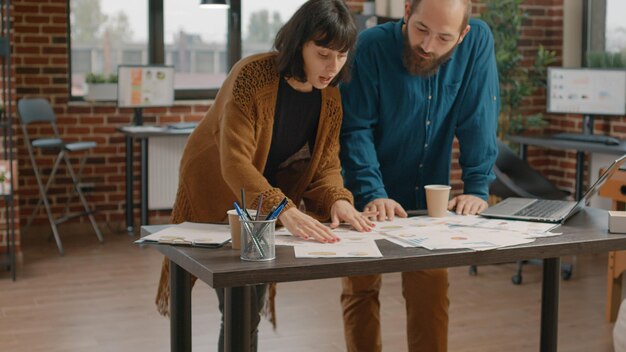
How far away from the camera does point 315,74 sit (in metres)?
2.37

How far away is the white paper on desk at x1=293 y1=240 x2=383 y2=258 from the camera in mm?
2061

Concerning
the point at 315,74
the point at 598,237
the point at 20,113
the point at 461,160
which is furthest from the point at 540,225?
the point at 20,113

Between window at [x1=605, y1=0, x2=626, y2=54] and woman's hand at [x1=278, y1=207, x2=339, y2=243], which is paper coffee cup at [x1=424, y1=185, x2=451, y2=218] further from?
window at [x1=605, y1=0, x2=626, y2=54]

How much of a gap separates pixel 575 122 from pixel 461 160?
13.3ft

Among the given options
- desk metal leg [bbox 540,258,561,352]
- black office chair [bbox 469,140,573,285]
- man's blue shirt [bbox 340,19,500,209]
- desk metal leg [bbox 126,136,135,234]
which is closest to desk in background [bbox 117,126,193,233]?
desk metal leg [bbox 126,136,135,234]

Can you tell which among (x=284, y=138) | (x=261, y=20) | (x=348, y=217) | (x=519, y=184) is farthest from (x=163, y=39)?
(x=348, y=217)

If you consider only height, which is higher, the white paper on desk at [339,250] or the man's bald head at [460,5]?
the man's bald head at [460,5]

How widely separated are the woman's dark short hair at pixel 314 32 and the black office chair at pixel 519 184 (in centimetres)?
281

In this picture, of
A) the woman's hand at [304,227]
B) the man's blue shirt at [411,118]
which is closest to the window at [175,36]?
the man's blue shirt at [411,118]

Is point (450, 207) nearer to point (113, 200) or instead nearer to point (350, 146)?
point (350, 146)

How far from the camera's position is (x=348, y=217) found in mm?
2398

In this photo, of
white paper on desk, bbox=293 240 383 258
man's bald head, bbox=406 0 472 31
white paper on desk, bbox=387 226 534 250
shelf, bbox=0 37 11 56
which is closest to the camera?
white paper on desk, bbox=293 240 383 258

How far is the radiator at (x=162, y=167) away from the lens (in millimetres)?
6598

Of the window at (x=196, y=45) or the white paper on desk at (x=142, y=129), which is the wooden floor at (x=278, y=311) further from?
the window at (x=196, y=45)
